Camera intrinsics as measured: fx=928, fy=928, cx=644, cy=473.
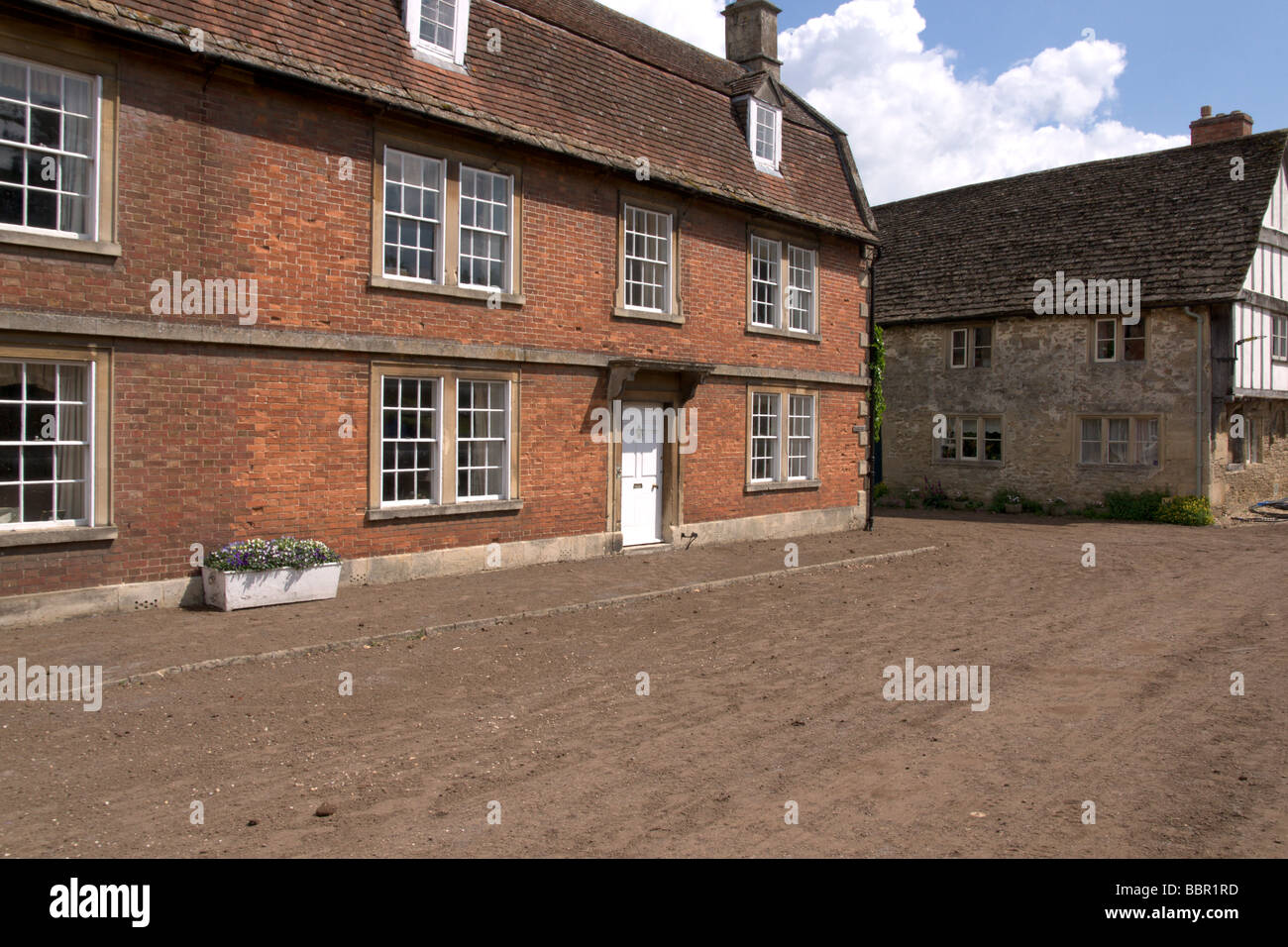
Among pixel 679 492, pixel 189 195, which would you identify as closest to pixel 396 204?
pixel 189 195

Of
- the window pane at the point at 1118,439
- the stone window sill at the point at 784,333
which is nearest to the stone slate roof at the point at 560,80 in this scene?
the stone window sill at the point at 784,333

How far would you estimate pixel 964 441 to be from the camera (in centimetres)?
2866

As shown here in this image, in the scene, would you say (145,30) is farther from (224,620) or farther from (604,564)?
(604,564)

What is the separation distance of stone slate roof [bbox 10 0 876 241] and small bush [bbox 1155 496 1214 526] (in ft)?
36.3

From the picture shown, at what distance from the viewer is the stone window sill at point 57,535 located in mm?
9570

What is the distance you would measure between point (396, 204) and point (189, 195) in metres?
2.78

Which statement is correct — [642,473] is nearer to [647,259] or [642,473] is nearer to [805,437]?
[647,259]

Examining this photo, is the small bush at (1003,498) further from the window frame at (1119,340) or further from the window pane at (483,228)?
the window pane at (483,228)

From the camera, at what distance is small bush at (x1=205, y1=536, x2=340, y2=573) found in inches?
426

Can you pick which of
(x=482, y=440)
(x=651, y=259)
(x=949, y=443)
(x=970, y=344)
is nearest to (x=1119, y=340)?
(x=970, y=344)

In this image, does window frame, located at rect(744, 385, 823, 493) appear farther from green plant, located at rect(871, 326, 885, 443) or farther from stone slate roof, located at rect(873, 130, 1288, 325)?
stone slate roof, located at rect(873, 130, 1288, 325)

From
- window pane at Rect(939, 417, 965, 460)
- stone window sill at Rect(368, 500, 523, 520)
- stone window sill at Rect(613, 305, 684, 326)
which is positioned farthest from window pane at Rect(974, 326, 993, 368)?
stone window sill at Rect(368, 500, 523, 520)

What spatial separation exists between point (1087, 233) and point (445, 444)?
73.2ft

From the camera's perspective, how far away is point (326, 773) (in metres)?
5.98
